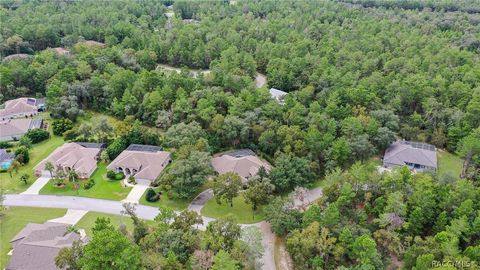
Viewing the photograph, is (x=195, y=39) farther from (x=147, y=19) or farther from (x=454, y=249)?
(x=454, y=249)

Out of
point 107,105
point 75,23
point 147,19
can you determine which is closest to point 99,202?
point 107,105

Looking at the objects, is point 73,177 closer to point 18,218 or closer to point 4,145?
point 18,218

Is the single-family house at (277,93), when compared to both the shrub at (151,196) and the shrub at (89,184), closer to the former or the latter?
the shrub at (151,196)

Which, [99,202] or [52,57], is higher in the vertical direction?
[52,57]

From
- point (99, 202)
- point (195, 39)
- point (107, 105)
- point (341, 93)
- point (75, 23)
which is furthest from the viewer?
point (75, 23)

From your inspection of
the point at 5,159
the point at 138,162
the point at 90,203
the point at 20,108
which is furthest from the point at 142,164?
the point at 20,108
